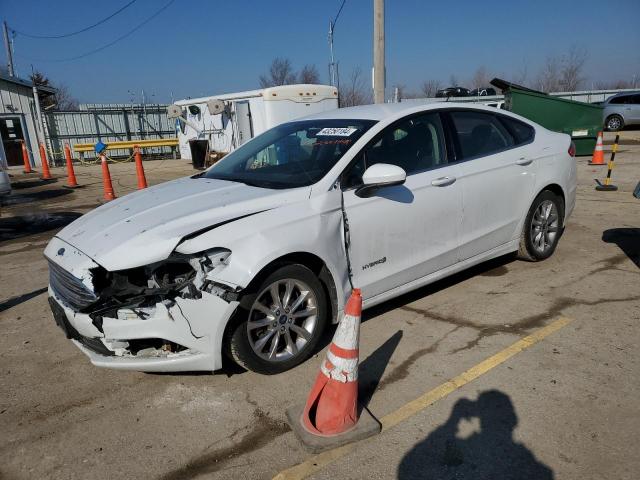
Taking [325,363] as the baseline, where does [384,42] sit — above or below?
above

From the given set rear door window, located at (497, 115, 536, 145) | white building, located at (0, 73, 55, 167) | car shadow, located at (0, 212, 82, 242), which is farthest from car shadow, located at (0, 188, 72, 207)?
rear door window, located at (497, 115, 536, 145)

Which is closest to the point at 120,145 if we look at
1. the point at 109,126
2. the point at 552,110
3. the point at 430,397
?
the point at 109,126

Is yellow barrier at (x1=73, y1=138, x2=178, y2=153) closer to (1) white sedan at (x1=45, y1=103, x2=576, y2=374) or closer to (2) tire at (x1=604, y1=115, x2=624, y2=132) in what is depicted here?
(1) white sedan at (x1=45, y1=103, x2=576, y2=374)

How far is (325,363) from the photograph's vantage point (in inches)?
103

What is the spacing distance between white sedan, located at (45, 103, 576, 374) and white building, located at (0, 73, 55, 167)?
19531mm

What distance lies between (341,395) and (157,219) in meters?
1.55

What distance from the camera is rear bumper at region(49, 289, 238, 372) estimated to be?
2.75 m

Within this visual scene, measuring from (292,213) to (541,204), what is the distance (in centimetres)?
293

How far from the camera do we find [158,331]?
2.77m

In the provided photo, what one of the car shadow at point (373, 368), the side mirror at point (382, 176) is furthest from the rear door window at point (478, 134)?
the car shadow at point (373, 368)

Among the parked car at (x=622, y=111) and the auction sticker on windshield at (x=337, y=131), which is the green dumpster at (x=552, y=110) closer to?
the auction sticker on windshield at (x=337, y=131)

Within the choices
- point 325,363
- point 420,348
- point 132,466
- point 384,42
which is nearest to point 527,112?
point 384,42

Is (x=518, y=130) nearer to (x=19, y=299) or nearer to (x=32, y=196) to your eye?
(x=19, y=299)

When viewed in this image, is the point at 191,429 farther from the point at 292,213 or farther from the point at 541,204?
the point at 541,204
